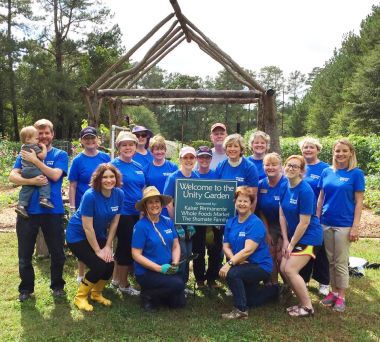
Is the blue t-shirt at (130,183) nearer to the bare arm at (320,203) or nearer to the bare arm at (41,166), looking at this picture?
the bare arm at (41,166)

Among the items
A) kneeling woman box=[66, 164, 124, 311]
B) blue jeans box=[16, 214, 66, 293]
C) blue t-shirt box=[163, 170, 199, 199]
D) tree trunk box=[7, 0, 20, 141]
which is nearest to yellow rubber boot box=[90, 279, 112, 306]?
kneeling woman box=[66, 164, 124, 311]

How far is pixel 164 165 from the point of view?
513cm

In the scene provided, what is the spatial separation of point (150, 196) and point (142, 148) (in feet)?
3.76

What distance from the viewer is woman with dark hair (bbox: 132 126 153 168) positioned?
5273 millimetres

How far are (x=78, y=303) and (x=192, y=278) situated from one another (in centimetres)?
172

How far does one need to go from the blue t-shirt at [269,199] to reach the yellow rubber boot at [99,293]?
6.73 feet

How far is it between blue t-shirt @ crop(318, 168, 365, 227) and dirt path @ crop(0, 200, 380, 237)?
4.09 metres

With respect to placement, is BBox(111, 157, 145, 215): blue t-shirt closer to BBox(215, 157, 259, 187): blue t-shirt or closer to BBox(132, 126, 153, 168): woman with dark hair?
BBox(132, 126, 153, 168): woman with dark hair

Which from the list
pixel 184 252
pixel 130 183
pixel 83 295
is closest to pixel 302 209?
pixel 184 252

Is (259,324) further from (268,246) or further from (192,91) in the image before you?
(192,91)

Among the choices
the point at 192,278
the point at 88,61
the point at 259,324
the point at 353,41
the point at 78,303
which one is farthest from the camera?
the point at 353,41

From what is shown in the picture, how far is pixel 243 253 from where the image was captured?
14.5 feet

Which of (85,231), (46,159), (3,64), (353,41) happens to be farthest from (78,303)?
(353,41)

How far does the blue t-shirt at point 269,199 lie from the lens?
187 inches
